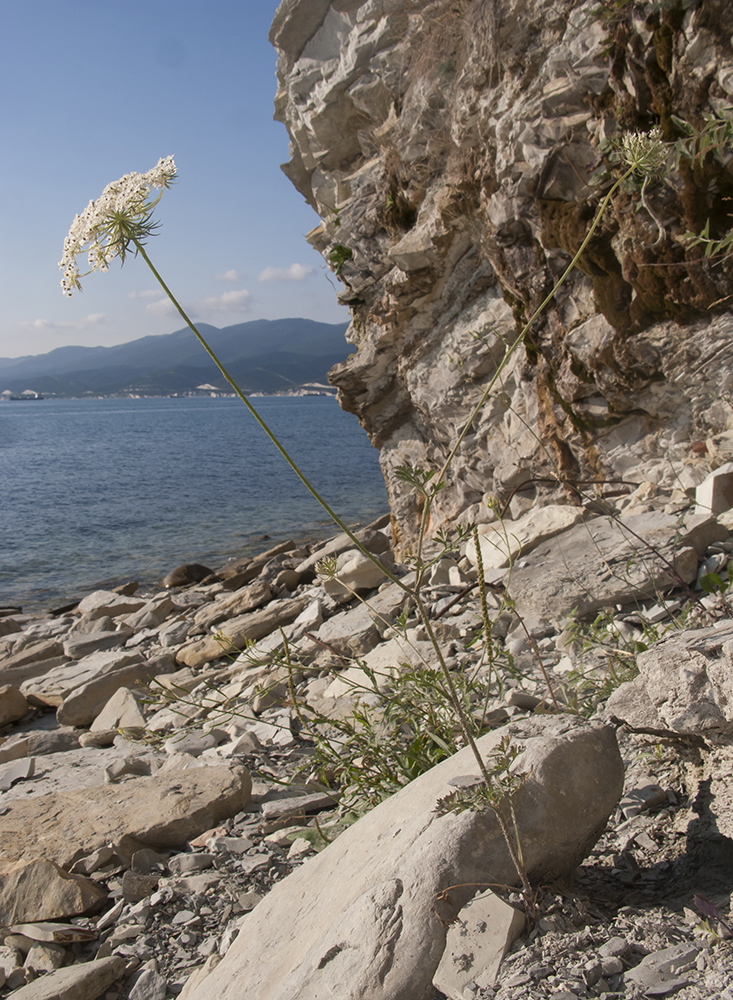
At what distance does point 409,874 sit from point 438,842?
12 centimetres

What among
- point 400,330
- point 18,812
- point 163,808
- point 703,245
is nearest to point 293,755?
point 163,808

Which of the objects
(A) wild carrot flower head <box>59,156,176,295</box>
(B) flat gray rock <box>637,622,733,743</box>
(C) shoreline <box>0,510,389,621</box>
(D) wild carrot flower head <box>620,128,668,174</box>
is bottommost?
(C) shoreline <box>0,510,389,621</box>

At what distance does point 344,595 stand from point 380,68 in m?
8.40

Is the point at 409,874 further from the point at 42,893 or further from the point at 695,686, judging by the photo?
the point at 42,893

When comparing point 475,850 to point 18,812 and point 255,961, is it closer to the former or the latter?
point 255,961

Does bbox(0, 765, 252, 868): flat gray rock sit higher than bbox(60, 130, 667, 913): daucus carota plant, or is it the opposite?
bbox(60, 130, 667, 913): daucus carota plant

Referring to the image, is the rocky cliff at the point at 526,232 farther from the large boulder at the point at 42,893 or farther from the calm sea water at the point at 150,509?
the calm sea water at the point at 150,509

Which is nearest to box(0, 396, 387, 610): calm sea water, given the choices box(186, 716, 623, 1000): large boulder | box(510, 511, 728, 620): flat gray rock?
box(510, 511, 728, 620): flat gray rock

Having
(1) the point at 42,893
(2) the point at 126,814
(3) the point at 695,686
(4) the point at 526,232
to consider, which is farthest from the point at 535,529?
(1) the point at 42,893

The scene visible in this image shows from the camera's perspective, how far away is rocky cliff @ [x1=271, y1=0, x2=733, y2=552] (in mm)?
5344

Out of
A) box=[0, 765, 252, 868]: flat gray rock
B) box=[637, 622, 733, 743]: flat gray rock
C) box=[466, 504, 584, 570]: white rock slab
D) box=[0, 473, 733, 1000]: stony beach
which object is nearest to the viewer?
box=[0, 473, 733, 1000]: stony beach

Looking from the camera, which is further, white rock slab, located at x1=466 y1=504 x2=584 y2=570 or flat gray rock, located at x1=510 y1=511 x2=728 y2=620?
white rock slab, located at x1=466 y1=504 x2=584 y2=570

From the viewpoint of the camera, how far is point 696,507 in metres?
4.79

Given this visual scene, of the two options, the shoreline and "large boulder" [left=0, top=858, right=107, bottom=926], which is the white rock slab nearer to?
"large boulder" [left=0, top=858, right=107, bottom=926]
